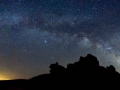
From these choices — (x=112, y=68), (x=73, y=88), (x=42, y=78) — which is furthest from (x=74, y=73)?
(x=112, y=68)

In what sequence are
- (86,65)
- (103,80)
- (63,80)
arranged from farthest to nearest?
(86,65) → (103,80) → (63,80)

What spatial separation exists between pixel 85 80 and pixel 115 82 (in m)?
7.64

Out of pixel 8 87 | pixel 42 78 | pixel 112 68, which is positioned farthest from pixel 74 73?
pixel 8 87

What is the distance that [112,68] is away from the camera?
1673 inches

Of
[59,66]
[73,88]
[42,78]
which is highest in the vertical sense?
[59,66]

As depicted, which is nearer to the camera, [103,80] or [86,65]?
[103,80]

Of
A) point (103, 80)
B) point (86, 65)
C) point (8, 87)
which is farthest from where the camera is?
point (86, 65)

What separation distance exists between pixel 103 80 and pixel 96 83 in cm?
224

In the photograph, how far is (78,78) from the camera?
38.4 metres

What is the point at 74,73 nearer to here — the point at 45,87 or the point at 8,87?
the point at 45,87

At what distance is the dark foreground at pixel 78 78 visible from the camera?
34622 millimetres

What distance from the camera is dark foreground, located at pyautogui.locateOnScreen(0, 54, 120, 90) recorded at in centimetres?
3462

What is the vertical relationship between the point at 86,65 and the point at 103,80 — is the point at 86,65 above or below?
above

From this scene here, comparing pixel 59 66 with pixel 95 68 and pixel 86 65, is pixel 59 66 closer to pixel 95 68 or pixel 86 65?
pixel 86 65
